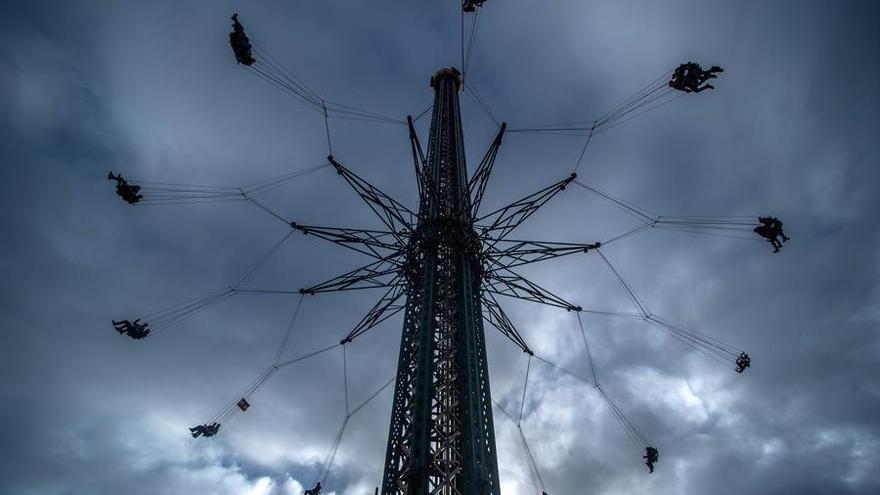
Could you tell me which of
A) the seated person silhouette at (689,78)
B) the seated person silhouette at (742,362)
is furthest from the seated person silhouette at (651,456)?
the seated person silhouette at (689,78)

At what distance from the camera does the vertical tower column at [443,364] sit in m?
13.5

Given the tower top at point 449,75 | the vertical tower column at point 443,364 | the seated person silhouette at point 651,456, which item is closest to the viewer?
the vertical tower column at point 443,364

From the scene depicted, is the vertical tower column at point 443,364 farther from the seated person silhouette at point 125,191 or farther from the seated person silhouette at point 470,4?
the seated person silhouette at point 125,191

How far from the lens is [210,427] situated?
711 inches

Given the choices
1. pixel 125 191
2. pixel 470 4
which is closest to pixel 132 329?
pixel 125 191

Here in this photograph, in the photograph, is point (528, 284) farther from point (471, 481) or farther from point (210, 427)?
point (210, 427)

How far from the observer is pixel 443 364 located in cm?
1577

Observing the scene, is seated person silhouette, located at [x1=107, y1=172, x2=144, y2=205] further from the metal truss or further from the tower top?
the tower top

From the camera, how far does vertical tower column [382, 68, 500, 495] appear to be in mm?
13523

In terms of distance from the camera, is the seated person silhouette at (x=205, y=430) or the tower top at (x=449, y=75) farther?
the tower top at (x=449, y=75)

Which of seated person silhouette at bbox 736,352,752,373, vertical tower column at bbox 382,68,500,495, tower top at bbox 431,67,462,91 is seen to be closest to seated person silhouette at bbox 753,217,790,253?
seated person silhouette at bbox 736,352,752,373

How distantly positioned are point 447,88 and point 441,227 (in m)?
11.6

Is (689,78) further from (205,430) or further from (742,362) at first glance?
(205,430)

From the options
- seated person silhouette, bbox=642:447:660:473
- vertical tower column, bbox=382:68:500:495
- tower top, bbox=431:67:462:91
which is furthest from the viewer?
tower top, bbox=431:67:462:91
